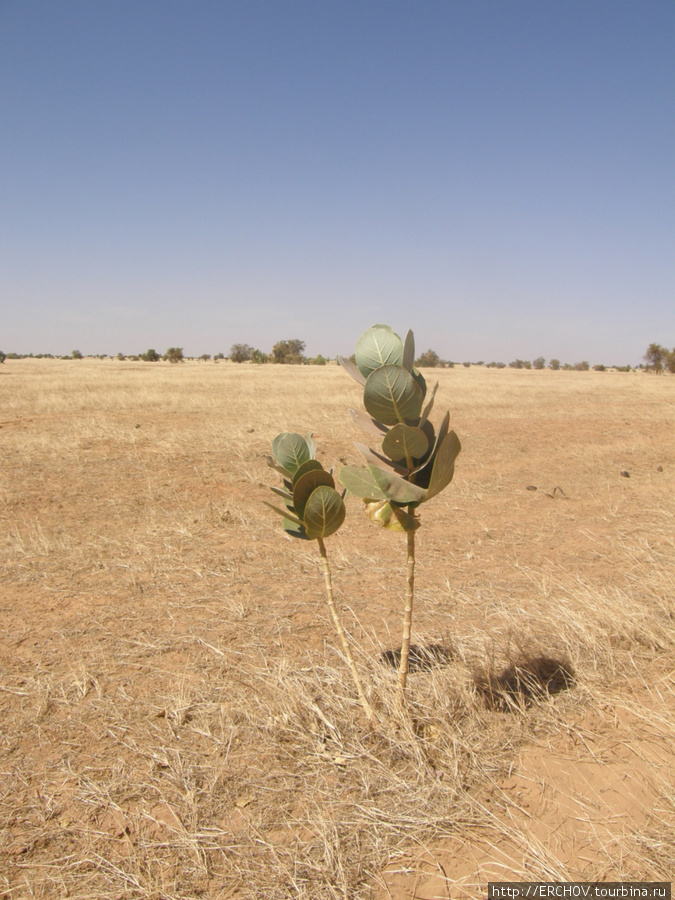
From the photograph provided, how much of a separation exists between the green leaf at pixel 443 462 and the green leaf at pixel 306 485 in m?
0.45

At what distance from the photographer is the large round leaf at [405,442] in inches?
80.8

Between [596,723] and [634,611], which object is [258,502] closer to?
[634,611]

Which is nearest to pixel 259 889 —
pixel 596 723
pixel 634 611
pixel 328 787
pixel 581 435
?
pixel 328 787

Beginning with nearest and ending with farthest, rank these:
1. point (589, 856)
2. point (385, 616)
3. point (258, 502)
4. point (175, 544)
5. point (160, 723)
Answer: point (589, 856) → point (160, 723) → point (385, 616) → point (175, 544) → point (258, 502)

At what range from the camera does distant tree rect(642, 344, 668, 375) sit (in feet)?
141

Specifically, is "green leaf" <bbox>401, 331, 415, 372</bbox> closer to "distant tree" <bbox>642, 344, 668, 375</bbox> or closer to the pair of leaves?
the pair of leaves

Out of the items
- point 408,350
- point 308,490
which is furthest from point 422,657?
point 408,350

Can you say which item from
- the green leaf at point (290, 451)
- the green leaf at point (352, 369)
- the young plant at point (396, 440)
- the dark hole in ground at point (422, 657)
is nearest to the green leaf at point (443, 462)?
the young plant at point (396, 440)

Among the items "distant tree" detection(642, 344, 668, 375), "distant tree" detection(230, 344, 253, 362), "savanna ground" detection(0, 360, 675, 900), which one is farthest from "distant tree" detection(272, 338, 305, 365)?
"savanna ground" detection(0, 360, 675, 900)

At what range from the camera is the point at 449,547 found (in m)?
5.76

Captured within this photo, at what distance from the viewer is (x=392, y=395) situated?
2.04m

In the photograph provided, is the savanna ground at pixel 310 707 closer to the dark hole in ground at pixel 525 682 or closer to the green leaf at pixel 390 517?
the dark hole in ground at pixel 525 682

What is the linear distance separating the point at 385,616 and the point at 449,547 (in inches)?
73.0

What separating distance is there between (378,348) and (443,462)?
1.69 feet
